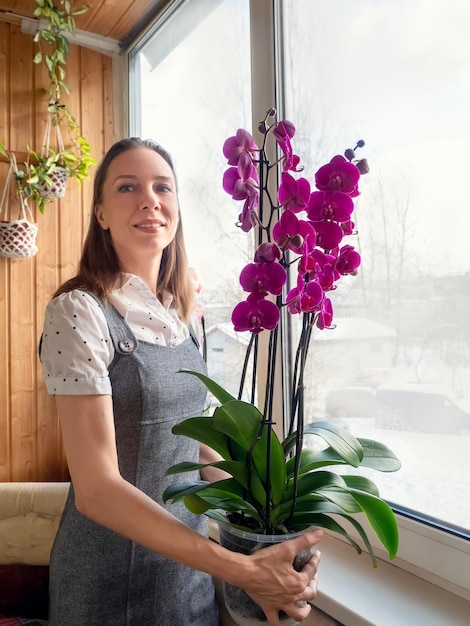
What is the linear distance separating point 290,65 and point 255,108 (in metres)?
0.14

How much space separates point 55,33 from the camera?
1.95m

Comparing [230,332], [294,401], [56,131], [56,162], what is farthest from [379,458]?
[56,131]

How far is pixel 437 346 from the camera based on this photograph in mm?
998

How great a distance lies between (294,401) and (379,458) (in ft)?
0.53

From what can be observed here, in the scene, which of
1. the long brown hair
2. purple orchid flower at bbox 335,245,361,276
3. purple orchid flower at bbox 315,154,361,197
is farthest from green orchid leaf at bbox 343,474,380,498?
the long brown hair

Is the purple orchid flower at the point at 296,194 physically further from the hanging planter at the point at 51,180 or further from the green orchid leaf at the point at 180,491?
the hanging planter at the point at 51,180

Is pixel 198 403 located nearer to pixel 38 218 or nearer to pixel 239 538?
pixel 239 538

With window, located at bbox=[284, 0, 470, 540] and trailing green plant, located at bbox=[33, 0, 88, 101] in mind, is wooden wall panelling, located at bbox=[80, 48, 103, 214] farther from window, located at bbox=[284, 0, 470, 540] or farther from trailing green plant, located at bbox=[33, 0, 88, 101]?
window, located at bbox=[284, 0, 470, 540]

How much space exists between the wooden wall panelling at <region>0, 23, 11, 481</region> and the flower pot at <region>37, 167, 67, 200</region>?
0.17 metres

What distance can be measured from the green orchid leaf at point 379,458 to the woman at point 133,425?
14cm

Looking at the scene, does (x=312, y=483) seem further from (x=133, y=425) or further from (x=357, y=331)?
(x=357, y=331)

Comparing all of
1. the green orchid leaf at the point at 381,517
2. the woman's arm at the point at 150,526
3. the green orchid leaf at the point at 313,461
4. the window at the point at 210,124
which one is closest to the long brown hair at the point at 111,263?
the woman's arm at the point at 150,526

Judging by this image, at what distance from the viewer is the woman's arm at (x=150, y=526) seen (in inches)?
27.4

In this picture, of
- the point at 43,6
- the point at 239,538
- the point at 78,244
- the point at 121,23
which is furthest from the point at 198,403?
the point at 121,23
